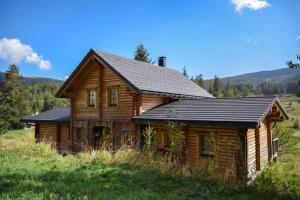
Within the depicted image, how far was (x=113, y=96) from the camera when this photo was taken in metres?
20.3

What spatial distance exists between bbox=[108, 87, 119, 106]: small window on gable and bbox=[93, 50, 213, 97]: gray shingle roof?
1456 mm

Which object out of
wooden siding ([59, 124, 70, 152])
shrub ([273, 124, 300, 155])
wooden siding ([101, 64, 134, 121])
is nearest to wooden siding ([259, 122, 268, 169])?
shrub ([273, 124, 300, 155])

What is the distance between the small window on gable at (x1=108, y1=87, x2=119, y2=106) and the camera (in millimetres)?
20062

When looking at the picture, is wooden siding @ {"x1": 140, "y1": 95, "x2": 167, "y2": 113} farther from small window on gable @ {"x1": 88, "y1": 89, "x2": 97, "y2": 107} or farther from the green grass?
the green grass

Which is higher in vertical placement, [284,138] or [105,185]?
[284,138]

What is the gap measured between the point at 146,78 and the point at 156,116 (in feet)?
14.4

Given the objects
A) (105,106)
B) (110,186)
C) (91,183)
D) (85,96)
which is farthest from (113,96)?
(110,186)

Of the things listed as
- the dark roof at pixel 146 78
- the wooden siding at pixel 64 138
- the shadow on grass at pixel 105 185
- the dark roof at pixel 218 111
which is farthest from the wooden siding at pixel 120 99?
the shadow on grass at pixel 105 185

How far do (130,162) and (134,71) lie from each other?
31.3 ft

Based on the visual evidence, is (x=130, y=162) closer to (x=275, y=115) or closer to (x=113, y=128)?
(x=113, y=128)

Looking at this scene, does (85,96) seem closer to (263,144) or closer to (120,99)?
(120,99)

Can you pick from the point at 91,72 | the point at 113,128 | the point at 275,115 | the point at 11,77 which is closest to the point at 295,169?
the point at 275,115

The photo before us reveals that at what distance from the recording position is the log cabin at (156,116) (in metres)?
14.6

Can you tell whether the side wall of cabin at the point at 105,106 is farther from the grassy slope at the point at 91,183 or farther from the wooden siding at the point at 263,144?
the wooden siding at the point at 263,144
